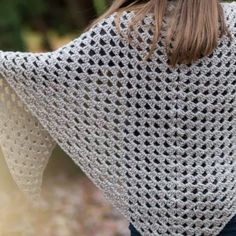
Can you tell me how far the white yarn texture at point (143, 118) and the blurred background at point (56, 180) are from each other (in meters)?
1.86

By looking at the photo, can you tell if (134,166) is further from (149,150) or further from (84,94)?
(84,94)

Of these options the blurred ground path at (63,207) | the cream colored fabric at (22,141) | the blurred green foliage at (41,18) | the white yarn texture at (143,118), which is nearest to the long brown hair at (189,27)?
the white yarn texture at (143,118)

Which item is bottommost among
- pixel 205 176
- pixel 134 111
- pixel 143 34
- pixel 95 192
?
pixel 95 192

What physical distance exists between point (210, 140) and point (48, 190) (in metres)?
3.99

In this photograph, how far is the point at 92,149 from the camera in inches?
135

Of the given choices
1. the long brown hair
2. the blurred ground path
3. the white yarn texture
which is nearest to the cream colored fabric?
the white yarn texture

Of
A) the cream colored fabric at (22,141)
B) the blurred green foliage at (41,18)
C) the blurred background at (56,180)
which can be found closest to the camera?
the cream colored fabric at (22,141)

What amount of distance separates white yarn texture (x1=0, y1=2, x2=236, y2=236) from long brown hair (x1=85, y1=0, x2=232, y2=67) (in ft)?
0.11

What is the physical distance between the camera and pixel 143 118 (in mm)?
3256

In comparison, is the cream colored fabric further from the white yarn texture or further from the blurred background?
the blurred background

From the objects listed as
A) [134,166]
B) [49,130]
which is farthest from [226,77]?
[49,130]

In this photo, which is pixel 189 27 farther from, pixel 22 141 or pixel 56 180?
pixel 56 180

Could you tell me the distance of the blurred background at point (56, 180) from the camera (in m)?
6.07

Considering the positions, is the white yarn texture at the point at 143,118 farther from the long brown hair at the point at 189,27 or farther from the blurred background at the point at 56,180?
the blurred background at the point at 56,180
